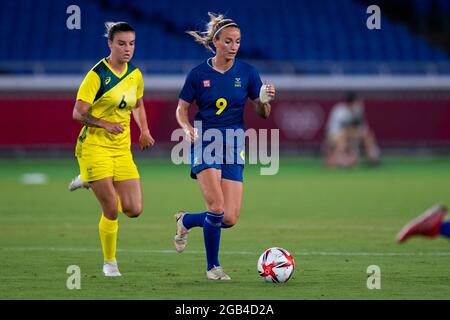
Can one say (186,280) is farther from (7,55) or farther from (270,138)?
(7,55)

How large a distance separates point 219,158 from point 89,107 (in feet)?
4.67

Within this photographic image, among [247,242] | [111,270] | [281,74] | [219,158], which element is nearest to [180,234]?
[111,270]

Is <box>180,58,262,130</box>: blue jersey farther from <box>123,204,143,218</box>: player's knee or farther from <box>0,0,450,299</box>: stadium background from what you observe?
<box>0,0,450,299</box>: stadium background

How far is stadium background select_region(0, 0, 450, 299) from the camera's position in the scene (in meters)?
30.0

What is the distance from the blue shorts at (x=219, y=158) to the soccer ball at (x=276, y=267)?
3.27ft

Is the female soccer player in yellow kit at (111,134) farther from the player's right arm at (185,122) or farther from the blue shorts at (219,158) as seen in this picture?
the blue shorts at (219,158)

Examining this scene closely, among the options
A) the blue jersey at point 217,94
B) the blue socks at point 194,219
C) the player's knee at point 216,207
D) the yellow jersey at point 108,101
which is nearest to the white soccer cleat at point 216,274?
the player's knee at point 216,207

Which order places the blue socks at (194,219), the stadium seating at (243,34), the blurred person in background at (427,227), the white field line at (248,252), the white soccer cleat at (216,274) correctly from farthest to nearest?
the stadium seating at (243,34)
the white field line at (248,252)
the blue socks at (194,219)
the white soccer cleat at (216,274)
the blurred person in background at (427,227)

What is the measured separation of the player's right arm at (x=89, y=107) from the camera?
33.8 feet

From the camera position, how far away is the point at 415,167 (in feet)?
95.1

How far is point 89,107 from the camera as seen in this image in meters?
10.4

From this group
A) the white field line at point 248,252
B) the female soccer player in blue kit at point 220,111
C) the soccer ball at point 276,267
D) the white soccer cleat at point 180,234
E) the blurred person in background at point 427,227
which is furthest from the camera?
the white field line at point 248,252

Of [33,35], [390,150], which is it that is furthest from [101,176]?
[33,35]

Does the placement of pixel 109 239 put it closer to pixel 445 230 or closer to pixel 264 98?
pixel 264 98
